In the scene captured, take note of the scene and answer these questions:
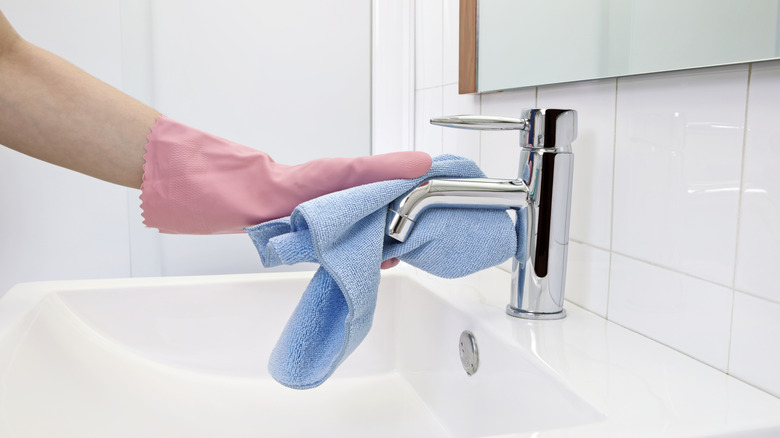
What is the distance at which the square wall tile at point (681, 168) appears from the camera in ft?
1.68

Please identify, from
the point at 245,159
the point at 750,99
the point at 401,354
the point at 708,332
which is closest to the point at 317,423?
the point at 401,354

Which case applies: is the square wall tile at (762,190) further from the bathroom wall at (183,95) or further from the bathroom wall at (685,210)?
the bathroom wall at (183,95)

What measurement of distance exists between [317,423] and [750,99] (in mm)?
552

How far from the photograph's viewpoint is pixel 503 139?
893 mm

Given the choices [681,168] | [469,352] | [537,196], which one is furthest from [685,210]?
[469,352]

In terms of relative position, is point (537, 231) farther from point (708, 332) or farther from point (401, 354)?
point (401, 354)

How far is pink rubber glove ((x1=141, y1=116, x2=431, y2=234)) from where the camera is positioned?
0.64 metres

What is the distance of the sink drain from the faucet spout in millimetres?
161

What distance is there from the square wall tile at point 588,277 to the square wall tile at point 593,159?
0.01 metres

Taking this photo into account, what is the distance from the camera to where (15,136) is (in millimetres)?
685

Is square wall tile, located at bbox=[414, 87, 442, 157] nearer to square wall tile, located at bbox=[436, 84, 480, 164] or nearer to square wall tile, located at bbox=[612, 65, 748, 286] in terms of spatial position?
square wall tile, located at bbox=[436, 84, 480, 164]

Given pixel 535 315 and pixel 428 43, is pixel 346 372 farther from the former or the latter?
pixel 428 43

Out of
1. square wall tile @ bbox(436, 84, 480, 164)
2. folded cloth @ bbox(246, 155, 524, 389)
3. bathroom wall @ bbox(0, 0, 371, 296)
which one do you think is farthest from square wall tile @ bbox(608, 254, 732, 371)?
bathroom wall @ bbox(0, 0, 371, 296)

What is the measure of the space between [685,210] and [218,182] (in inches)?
18.0
